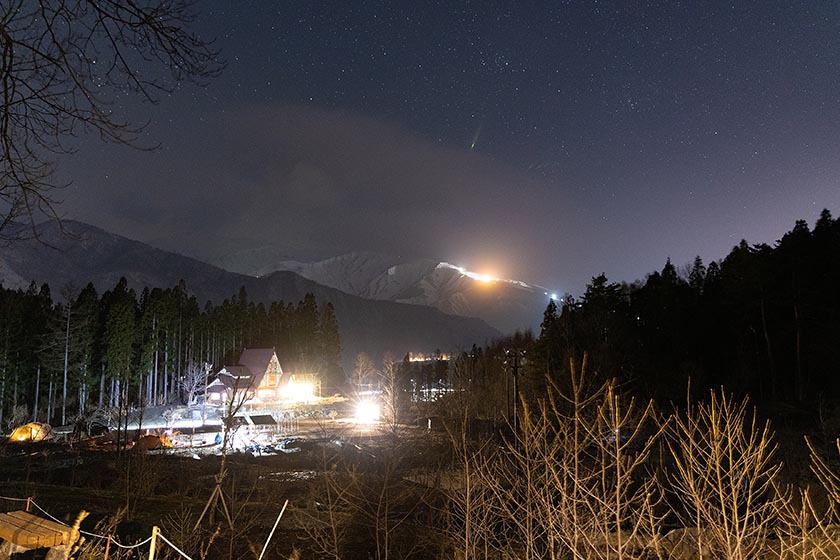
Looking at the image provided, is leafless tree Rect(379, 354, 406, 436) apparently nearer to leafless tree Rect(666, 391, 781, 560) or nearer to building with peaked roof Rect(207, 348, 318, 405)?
leafless tree Rect(666, 391, 781, 560)

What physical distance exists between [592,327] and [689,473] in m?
35.2

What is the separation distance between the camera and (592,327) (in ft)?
129

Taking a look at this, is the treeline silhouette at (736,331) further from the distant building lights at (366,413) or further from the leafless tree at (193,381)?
the leafless tree at (193,381)

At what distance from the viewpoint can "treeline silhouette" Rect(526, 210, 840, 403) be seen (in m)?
36.4

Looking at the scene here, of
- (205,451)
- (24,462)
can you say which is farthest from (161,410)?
(24,462)

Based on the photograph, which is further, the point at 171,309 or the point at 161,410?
the point at 171,309

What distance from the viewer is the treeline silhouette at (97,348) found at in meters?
46.3

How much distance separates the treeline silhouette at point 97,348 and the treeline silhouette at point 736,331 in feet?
108

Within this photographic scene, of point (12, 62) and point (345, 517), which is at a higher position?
point (12, 62)

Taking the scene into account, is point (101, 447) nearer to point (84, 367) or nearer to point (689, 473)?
point (84, 367)

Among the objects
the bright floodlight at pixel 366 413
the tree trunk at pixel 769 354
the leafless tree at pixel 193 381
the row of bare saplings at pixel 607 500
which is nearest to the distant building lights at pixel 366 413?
the bright floodlight at pixel 366 413

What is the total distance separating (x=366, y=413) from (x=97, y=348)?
2887 centimetres

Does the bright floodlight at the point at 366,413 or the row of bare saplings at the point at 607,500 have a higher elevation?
the row of bare saplings at the point at 607,500

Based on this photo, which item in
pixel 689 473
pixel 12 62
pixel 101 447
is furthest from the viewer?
pixel 101 447
